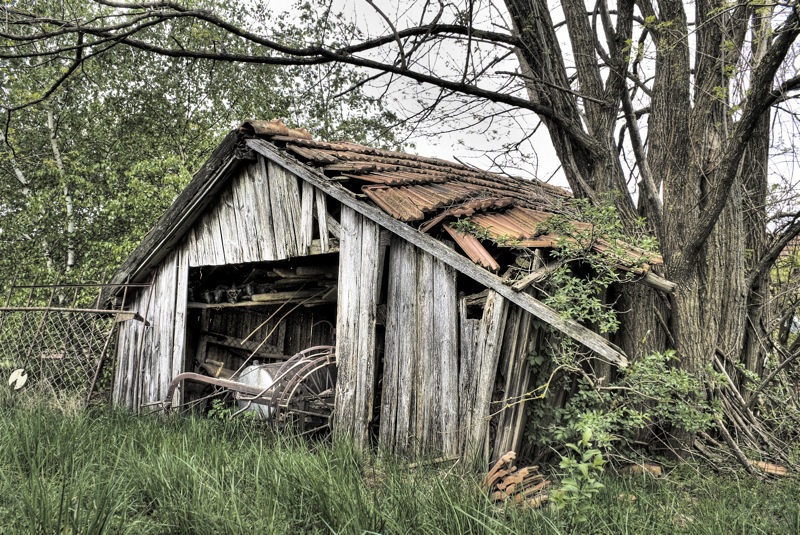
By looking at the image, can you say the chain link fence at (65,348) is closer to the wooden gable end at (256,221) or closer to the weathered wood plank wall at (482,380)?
the wooden gable end at (256,221)

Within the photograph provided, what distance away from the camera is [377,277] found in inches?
215

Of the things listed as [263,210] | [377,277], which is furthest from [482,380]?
[263,210]

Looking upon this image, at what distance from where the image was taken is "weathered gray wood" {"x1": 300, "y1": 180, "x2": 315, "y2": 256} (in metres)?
5.99

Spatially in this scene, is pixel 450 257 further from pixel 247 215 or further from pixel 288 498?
pixel 247 215

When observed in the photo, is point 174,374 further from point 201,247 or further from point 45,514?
point 45,514

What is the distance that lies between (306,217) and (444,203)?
1.69 m

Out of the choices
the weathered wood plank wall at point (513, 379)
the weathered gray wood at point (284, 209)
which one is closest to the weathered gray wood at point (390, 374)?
the weathered wood plank wall at point (513, 379)

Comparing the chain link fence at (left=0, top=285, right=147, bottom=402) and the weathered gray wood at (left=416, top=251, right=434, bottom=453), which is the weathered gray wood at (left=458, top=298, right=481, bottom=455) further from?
the chain link fence at (left=0, top=285, right=147, bottom=402)

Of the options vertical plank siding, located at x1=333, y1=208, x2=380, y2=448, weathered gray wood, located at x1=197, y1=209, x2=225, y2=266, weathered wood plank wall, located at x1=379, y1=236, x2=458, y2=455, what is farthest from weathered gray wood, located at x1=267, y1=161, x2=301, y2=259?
weathered wood plank wall, located at x1=379, y1=236, x2=458, y2=455

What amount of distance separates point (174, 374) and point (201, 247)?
68.8 inches

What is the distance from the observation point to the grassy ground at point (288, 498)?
114 inches

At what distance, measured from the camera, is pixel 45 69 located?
49.6 feet

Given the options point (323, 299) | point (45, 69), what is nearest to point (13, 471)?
point (323, 299)

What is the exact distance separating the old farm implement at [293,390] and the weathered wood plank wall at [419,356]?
85cm
